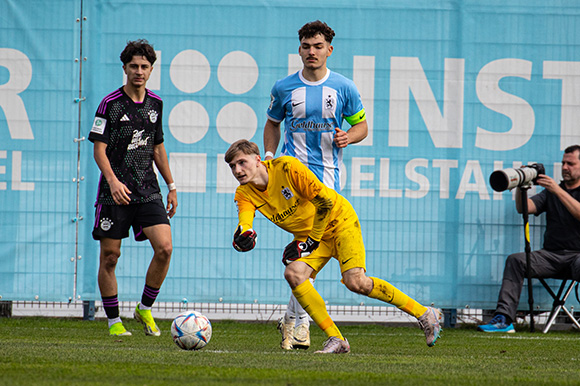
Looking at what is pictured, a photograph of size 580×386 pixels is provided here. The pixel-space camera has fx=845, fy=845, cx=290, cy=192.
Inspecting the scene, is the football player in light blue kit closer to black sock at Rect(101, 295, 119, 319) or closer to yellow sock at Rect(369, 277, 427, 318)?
yellow sock at Rect(369, 277, 427, 318)

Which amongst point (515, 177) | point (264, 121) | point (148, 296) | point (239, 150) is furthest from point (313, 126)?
point (515, 177)

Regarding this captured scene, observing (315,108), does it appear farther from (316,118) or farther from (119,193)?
(119,193)

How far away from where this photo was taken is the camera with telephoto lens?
24.3ft

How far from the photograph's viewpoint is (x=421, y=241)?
8000 mm

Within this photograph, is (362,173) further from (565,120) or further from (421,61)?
(565,120)

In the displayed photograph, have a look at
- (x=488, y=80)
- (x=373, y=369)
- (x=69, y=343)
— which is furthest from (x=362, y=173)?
(x=373, y=369)

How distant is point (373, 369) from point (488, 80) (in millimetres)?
4829

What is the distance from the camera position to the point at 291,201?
500 cm

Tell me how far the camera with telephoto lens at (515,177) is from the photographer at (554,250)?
88 mm

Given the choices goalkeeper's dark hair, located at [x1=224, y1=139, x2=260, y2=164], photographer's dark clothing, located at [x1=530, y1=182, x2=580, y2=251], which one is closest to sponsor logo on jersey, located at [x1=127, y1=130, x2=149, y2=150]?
goalkeeper's dark hair, located at [x1=224, y1=139, x2=260, y2=164]

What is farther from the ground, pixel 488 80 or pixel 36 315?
pixel 488 80

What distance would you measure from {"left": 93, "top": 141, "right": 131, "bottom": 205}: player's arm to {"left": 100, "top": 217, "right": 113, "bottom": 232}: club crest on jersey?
235mm

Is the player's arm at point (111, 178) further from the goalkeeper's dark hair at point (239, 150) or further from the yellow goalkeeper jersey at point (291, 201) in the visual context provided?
the goalkeeper's dark hair at point (239, 150)

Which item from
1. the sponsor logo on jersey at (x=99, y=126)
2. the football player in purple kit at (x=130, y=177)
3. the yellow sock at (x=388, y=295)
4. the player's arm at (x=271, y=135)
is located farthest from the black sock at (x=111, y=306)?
the yellow sock at (x=388, y=295)
